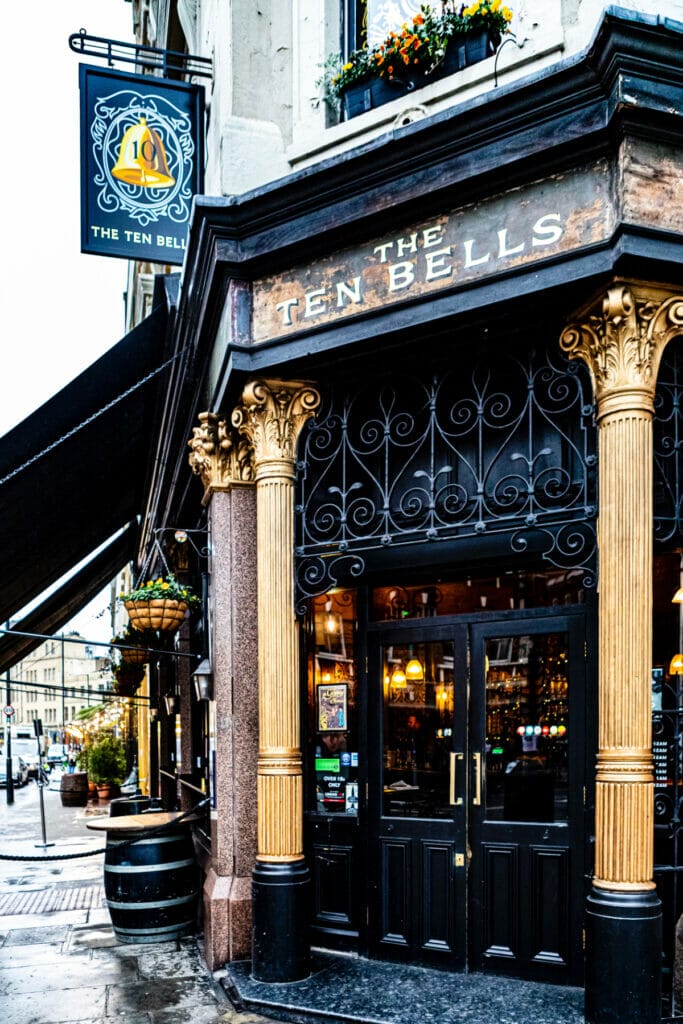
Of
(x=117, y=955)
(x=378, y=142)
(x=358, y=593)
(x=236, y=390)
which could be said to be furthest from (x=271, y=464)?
(x=117, y=955)

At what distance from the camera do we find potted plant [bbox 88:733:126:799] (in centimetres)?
2373

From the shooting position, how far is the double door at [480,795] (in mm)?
6695

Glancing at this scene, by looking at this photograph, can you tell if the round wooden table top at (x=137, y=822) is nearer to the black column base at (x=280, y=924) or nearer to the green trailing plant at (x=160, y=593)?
the black column base at (x=280, y=924)

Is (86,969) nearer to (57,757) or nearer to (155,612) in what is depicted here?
(155,612)

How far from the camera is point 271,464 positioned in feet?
25.0

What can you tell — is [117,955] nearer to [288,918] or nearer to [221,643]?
[288,918]

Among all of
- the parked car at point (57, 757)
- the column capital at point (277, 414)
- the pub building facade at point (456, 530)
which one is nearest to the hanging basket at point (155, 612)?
the pub building facade at point (456, 530)

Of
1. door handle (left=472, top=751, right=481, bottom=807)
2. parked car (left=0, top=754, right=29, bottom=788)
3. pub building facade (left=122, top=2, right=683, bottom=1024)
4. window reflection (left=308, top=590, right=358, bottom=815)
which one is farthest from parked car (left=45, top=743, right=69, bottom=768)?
door handle (left=472, top=751, right=481, bottom=807)

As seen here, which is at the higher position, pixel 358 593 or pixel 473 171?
pixel 473 171

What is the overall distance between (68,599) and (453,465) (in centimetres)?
951

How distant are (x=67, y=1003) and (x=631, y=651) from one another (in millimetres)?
4832

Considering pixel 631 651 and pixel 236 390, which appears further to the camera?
pixel 236 390

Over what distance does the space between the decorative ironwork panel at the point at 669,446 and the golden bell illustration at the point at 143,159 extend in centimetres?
538

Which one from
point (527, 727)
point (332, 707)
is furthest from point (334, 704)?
point (527, 727)
